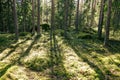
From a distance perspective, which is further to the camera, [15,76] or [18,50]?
[18,50]

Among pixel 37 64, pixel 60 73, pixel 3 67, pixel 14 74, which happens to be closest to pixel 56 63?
pixel 37 64

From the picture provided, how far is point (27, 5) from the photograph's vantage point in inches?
1467

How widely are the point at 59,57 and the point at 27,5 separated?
85.8 ft

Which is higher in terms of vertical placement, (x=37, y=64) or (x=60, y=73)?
(x=37, y=64)

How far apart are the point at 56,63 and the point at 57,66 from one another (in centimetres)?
49

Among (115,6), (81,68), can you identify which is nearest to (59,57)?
(81,68)

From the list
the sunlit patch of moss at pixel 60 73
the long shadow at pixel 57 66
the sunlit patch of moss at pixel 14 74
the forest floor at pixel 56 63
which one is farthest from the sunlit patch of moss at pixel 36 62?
the sunlit patch of moss at pixel 14 74

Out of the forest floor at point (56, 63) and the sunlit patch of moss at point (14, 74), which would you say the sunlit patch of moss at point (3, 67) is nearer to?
the forest floor at point (56, 63)

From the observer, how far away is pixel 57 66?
1184 centimetres

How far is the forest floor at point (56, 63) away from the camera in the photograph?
33.6 ft

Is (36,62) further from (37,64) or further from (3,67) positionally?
(3,67)

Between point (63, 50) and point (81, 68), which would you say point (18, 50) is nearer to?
point (63, 50)

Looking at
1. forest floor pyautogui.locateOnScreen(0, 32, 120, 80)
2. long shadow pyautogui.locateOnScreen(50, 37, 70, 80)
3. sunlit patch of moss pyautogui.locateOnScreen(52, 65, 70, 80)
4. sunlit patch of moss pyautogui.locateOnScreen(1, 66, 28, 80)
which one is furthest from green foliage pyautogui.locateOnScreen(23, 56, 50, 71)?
sunlit patch of moss pyautogui.locateOnScreen(1, 66, 28, 80)

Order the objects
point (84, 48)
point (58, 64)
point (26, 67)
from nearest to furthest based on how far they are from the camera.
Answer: point (26, 67), point (58, 64), point (84, 48)
